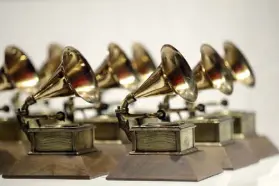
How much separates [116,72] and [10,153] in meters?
0.67

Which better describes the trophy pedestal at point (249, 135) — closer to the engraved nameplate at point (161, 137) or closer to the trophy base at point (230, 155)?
the trophy base at point (230, 155)

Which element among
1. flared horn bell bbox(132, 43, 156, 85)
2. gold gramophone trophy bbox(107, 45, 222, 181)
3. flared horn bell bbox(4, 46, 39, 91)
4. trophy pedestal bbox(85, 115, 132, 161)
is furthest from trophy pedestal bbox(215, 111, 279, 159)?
flared horn bell bbox(4, 46, 39, 91)

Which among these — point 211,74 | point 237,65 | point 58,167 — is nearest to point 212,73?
point 211,74

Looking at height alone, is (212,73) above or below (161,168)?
above

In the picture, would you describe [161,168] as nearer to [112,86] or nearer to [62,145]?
→ [62,145]

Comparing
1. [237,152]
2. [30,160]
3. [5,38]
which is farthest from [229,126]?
[5,38]

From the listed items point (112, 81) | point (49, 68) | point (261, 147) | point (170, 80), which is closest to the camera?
point (170, 80)

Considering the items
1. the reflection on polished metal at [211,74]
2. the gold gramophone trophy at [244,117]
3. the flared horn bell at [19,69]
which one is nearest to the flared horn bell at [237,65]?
the gold gramophone trophy at [244,117]

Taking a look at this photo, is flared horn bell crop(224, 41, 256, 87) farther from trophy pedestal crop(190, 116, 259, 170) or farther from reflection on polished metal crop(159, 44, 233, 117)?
trophy pedestal crop(190, 116, 259, 170)

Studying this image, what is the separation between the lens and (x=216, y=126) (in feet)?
14.7

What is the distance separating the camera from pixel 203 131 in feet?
14.8

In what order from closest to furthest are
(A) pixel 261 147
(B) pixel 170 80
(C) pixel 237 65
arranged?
1. (B) pixel 170 80
2. (A) pixel 261 147
3. (C) pixel 237 65

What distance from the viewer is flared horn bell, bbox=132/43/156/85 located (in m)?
5.17

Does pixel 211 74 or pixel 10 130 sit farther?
pixel 10 130
